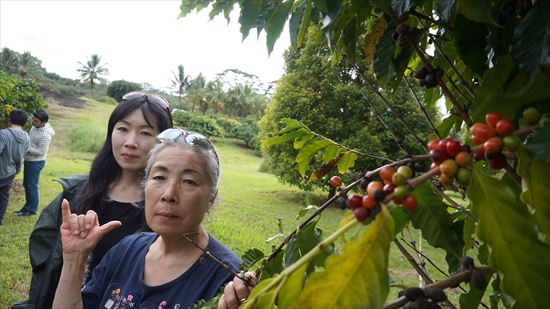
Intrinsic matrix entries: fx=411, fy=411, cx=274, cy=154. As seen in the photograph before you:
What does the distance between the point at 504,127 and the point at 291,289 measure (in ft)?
1.23

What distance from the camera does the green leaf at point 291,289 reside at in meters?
0.60

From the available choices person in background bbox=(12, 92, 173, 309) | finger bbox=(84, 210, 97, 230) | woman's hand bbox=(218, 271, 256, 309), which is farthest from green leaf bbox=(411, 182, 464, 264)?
person in background bbox=(12, 92, 173, 309)

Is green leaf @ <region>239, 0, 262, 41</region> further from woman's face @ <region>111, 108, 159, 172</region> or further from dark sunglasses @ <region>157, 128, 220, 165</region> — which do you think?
woman's face @ <region>111, 108, 159, 172</region>

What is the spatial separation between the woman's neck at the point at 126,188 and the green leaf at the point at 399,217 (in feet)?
6.73

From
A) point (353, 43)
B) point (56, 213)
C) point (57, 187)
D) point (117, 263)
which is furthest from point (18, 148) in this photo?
point (353, 43)

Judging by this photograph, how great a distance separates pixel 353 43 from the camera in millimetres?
1036

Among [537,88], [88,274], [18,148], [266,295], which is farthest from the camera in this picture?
[18,148]

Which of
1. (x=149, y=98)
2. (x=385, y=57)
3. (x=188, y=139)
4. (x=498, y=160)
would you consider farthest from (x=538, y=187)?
(x=149, y=98)

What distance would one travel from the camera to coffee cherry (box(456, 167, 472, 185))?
0.57 meters

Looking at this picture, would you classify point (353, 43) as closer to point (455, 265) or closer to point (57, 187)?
point (455, 265)

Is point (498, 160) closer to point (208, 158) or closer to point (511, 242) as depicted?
point (511, 242)

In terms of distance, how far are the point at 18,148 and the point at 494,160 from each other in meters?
7.61

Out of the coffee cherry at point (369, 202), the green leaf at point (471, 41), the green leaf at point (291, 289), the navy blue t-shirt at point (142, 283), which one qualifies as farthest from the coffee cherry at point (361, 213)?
the navy blue t-shirt at point (142, 283)

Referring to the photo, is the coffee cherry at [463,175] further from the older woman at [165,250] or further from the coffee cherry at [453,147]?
the older woman at [165,250]
